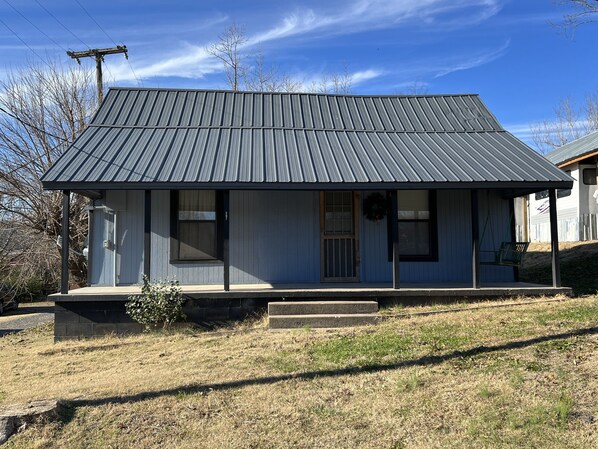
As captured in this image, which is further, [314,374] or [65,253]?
[65,253]

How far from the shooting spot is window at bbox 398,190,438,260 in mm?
10156

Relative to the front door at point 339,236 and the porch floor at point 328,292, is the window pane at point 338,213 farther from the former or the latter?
the porch floor at point 328,292

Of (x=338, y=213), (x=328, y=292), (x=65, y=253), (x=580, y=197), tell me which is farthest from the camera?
(x=580, y=197)

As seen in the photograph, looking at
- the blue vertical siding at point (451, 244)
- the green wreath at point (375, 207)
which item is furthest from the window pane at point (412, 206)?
the green wreath at point (375, 207)

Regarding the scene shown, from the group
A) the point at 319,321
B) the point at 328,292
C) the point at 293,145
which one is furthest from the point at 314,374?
the point at 293,145

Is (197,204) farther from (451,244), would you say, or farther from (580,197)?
(580,197)

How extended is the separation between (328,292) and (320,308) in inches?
18.6

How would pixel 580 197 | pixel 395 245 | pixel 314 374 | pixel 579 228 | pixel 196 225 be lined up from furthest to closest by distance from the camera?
pixel 580 197 → pixel 579 228 → pixel 196 225 → pixel 395 245 → pixel 314 374

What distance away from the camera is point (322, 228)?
10000mm

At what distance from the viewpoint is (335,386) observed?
505 centimetres

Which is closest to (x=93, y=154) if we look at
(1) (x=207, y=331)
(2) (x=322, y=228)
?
(1) (x=207, y=331)

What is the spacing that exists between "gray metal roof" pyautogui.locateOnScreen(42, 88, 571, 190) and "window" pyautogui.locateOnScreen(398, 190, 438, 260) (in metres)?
1.01

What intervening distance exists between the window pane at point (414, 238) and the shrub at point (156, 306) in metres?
4.73

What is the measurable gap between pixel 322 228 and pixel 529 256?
9.91 meters
